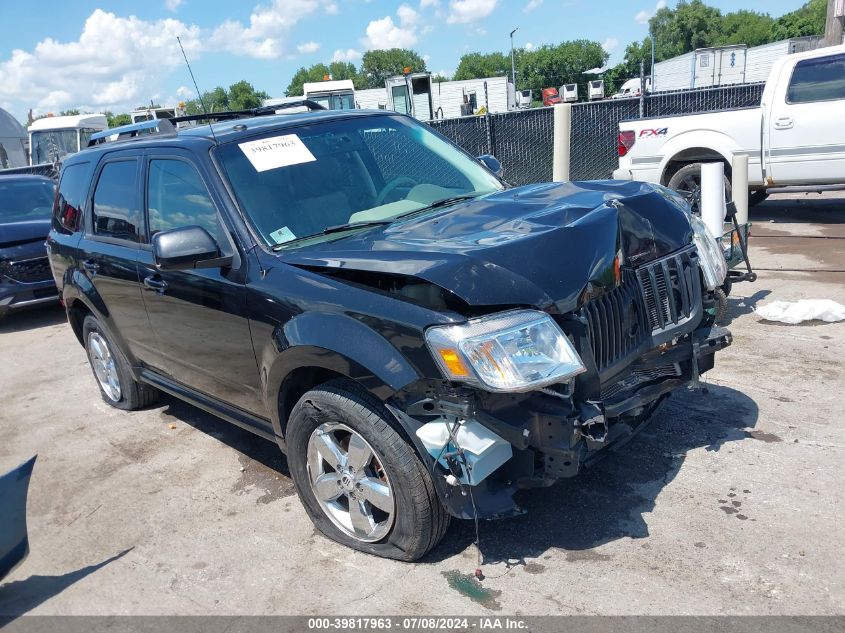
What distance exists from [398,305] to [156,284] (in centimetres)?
201

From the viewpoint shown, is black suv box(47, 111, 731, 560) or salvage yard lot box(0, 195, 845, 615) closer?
black suv box(47, 111, 731, 560)

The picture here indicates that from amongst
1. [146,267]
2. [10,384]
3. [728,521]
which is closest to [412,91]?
[10,384]

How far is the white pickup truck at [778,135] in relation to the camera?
933 cm

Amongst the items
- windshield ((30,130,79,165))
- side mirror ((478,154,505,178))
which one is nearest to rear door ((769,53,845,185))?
side mirror ((478,154,505,178))

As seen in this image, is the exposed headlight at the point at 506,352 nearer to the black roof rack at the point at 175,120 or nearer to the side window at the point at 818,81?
the black roof rack at the point at 175,120

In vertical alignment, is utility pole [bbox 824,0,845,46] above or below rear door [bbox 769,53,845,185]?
above

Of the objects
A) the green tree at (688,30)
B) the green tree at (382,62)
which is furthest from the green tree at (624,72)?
the green tree at (382,62)

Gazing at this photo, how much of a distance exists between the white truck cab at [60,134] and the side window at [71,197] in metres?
17.1

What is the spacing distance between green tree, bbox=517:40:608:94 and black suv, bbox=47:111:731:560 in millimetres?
97452

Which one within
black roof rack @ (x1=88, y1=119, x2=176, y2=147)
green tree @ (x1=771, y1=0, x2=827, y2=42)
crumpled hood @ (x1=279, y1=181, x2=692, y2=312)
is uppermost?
green tree @ (x1=771, y1=0, x2=827, y2=42)

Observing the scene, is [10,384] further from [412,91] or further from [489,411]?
[412,91]

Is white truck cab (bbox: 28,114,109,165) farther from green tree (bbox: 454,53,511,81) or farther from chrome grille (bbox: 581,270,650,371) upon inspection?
green tree (bbox: 454,53,511,81)

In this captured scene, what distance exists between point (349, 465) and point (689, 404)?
2.34 metres

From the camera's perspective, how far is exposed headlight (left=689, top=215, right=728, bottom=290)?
3672 millimetres
